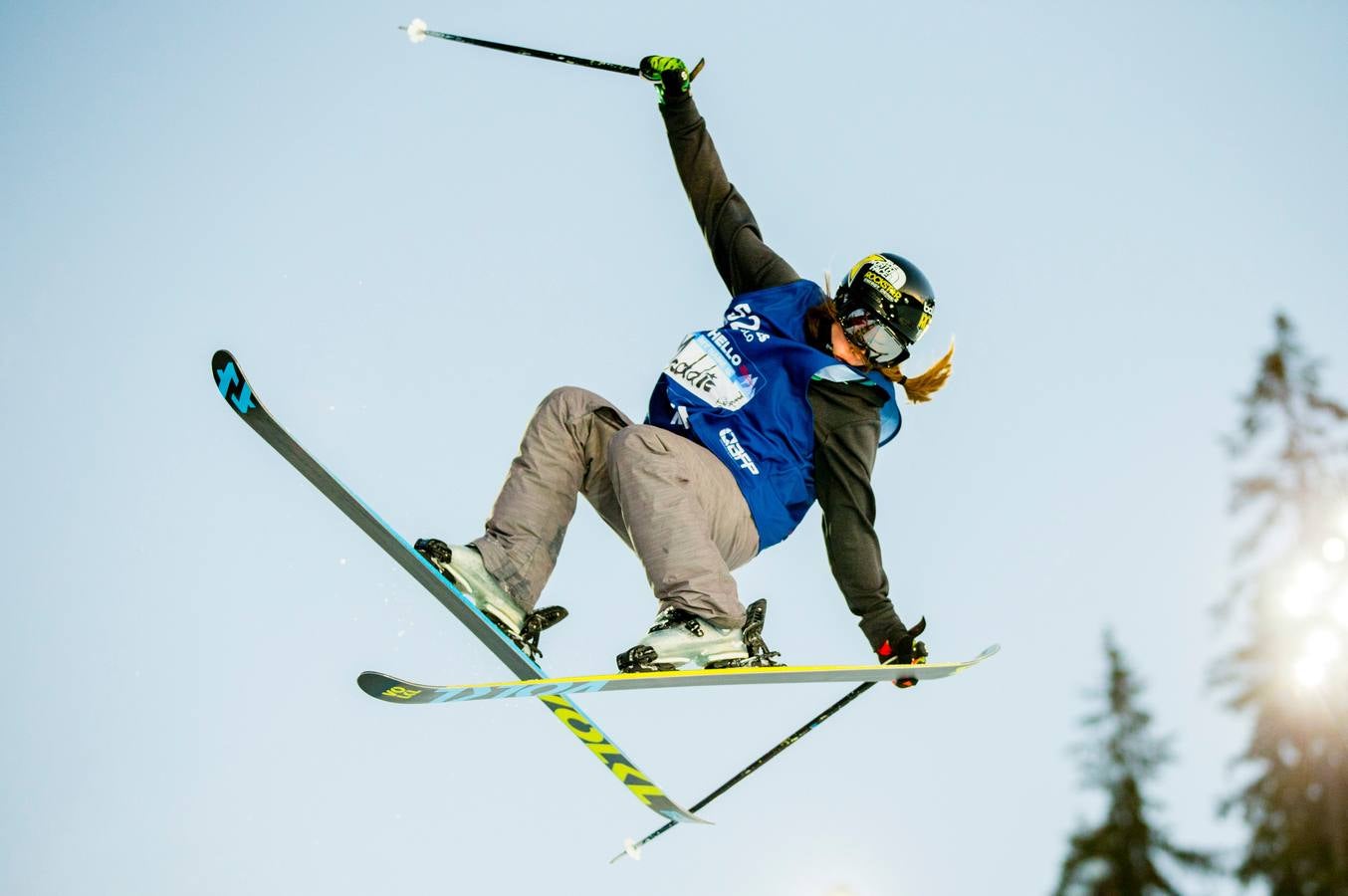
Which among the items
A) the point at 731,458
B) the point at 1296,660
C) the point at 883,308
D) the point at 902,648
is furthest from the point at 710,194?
the point at 1296,660

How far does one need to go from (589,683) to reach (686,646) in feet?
1.19

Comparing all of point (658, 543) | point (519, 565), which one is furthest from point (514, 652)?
point (658, 543)

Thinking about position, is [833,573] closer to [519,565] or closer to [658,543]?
[658,543]

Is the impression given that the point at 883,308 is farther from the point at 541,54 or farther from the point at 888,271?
the point at 541,54

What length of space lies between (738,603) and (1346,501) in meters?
14.8

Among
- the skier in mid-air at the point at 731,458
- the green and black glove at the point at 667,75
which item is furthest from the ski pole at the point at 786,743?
the green and black glove at the point at 667,75

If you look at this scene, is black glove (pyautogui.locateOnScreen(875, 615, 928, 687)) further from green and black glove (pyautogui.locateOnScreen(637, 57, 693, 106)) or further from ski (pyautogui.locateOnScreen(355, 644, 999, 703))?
green and black glove (pyautogui.locateOnScreen(637, 57, 693, 106))

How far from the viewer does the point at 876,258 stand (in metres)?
5.17

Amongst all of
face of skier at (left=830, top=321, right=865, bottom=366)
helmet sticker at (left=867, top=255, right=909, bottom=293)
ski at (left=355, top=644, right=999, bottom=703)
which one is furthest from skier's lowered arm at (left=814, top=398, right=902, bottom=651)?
helmet sticker at (left=867, top=255, right=909, bottom=293)

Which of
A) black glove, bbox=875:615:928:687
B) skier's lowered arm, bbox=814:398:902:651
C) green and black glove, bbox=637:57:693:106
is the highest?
green and black glove, bbox=637:57:693:106

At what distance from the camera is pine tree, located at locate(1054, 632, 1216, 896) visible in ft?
47.2

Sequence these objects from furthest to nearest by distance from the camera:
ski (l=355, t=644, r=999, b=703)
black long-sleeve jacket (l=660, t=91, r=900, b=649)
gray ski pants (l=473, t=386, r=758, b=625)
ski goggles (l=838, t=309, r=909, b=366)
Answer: ski goggles (l=838, t=309, r=909, b=366)
black long-sleeve jacket (l=660, t=91, r=900, b=649)
gray ski pants (l=473, t=386, r=758, b=625)
ski (l=355, t=644, r=999, b=703)

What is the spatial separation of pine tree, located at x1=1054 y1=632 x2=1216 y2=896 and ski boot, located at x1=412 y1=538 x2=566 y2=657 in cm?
1140

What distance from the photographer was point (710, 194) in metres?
5.57
